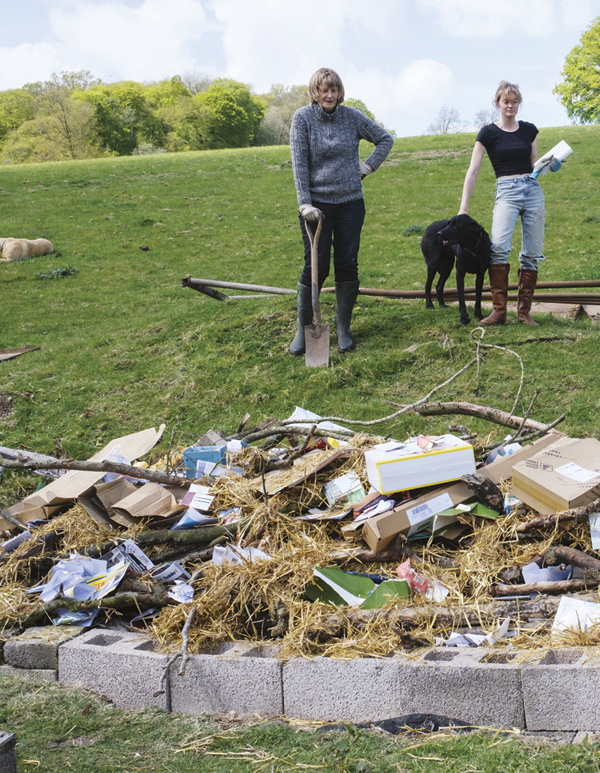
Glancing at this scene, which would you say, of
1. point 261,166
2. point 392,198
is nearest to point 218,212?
point 392,198

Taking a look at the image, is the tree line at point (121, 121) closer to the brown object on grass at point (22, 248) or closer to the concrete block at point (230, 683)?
the brown object on grass at point (22, 248)

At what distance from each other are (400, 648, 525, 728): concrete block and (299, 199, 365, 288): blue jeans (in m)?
4.12

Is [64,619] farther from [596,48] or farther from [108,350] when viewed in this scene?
[596,48]

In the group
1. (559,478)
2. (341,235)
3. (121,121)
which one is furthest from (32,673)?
(121,121)

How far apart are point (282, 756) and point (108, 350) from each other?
6.15 metres

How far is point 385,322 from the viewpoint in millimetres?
6805

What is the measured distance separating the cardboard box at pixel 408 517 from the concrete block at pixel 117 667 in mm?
996

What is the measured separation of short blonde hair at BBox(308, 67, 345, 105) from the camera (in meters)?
5.55

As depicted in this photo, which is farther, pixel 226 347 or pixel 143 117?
pixel 143 117

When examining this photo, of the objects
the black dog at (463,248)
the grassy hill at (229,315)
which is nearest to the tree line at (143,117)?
the grassy hill at (229,315)

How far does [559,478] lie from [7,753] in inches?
89.3

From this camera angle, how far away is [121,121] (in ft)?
157

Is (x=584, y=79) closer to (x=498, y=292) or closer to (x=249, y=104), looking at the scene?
(x=249, y=104)

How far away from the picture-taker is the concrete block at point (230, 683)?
241 centimetres
